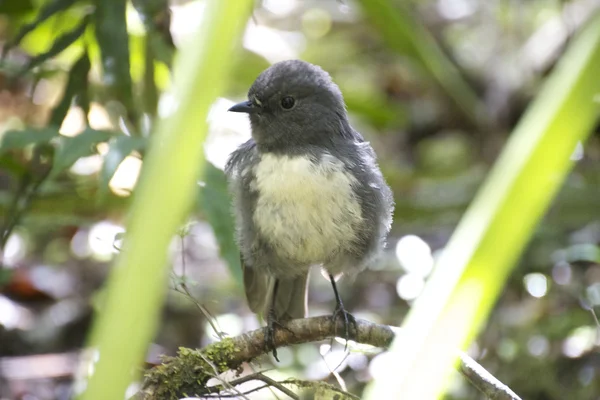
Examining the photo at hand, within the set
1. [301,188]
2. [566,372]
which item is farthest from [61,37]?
[566,372]

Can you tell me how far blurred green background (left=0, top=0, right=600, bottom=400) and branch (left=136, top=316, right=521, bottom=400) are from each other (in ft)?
0.60

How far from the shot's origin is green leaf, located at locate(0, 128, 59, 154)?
2.73 meters

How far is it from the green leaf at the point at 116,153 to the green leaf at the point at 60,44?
1.69 ft

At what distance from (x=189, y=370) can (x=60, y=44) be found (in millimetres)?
1478

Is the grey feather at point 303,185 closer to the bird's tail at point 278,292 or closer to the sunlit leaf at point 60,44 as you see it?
the bird's tail at point 278,292

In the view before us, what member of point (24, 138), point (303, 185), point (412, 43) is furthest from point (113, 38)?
point (412, 43)

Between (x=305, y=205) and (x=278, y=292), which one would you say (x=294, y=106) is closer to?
(x=305, y=205)

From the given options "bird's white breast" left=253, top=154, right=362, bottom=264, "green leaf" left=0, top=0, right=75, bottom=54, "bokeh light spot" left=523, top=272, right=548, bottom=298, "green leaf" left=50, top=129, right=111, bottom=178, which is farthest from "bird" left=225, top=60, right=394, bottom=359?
"bokeh light spot" left=523, top=272, right=548, bottom=298

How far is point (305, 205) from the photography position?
2.60 meters

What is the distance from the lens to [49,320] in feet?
14.3

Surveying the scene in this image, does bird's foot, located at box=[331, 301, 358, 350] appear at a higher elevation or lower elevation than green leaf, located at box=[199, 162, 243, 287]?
lower

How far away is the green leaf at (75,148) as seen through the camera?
253cm

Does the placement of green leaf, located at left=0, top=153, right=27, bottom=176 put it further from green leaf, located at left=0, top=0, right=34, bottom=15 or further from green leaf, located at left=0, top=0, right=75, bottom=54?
green leaf, located at left=0, top=0, right=34, bottom=15

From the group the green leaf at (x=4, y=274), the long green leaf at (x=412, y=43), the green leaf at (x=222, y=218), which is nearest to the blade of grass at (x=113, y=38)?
the green leaf at (x=222, y=218)
